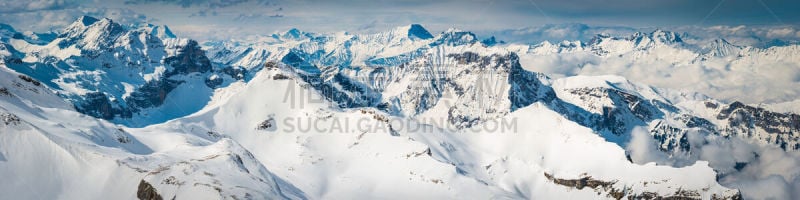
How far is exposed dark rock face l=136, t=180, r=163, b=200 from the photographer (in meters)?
89.6

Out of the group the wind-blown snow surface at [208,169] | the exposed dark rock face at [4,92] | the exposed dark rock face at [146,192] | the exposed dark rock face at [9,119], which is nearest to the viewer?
the exposed dark rock face at [146,192]

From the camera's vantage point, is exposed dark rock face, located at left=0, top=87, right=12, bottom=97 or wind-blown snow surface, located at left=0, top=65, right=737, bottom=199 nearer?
wind-blown snow surface, located at left=0, top=65, right=737, bottom=199

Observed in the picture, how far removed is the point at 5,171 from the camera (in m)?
94.8

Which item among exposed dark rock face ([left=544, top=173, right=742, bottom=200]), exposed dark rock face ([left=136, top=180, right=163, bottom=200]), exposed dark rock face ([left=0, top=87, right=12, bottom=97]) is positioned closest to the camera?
exposed dark rock face ([left=136, top=180, right=163, bottom=200])

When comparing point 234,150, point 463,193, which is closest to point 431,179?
point 463,193

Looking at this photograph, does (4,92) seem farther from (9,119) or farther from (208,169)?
(208,169)

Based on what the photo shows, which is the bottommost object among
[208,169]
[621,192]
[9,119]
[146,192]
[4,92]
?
[621,192]

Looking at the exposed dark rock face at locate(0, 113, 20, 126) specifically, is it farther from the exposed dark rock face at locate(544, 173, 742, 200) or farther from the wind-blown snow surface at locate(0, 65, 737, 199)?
the exposed dark rock face at locate(544, 173, 742, 200)

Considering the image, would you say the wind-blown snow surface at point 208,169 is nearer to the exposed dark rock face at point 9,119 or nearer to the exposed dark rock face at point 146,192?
the exposed dark rock face at point 9,119

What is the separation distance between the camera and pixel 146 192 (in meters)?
91.1

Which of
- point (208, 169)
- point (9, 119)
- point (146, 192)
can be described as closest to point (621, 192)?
point (208, 169)

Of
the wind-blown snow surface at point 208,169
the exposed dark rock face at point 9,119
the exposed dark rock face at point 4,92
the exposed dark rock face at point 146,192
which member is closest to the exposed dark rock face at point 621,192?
the wind-blown snow surface at point 208,169

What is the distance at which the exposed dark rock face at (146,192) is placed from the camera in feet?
294

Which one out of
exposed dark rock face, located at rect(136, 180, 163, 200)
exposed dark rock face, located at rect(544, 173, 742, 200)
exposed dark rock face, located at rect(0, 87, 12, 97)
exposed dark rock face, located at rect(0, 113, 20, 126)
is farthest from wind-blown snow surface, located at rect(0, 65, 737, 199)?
exposed dark rock face, located at rect(0, 87, 12, 97)
